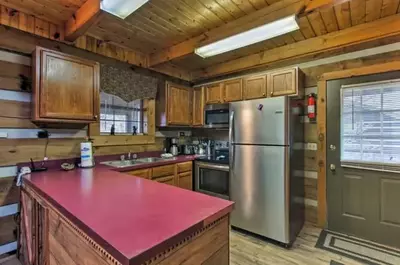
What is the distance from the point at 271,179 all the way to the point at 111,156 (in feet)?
7.27

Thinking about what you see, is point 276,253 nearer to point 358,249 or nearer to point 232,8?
point 358,249

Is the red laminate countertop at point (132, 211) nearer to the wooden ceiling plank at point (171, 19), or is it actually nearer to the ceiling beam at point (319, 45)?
the wooden ceiling plank at point (171, 19)

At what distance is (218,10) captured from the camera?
2330mm

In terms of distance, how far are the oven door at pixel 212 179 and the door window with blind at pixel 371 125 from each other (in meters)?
1.56

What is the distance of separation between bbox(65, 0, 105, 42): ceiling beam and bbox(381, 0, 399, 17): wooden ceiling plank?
2.76 m

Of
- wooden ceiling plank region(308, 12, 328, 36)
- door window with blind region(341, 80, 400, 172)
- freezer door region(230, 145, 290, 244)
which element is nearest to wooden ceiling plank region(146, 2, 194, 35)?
wooden ceiling plank region(308, 12, 328, 36)

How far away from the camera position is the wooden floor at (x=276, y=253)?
2.28m

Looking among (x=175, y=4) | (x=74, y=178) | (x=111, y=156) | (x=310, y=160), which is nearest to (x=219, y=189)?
(x=310, y=160)

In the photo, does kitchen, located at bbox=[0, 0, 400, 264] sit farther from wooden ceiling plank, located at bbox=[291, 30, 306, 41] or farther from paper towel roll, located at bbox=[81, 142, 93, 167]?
paper towel roll, located at bbox=[81, 142, 93, 167]

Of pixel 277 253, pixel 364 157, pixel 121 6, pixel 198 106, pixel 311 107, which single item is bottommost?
pixel 277 253

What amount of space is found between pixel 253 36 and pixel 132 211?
2273 millimetres

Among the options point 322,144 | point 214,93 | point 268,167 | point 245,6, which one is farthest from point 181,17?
point 322,144

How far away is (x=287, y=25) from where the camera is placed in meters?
2.30

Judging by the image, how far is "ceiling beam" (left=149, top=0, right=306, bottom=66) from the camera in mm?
2168
